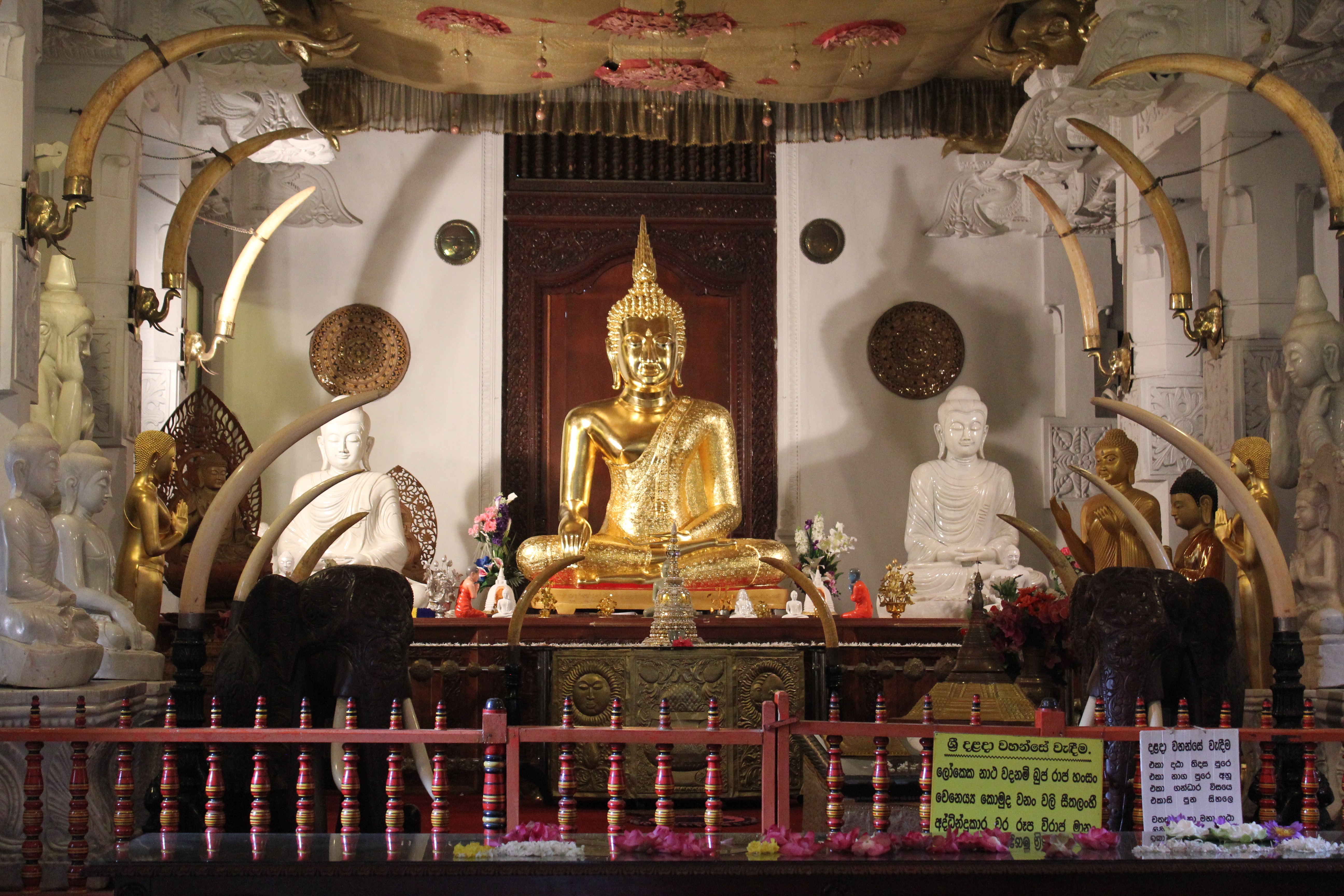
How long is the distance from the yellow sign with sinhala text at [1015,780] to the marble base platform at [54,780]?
7.12 ft

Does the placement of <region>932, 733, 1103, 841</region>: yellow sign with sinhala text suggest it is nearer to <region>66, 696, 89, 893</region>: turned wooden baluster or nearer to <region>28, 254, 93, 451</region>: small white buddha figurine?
<region>66, 696, 89, 893</region>: turned wooden baluster

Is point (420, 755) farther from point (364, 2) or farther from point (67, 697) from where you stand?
point (364, 2)

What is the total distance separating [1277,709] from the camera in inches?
153

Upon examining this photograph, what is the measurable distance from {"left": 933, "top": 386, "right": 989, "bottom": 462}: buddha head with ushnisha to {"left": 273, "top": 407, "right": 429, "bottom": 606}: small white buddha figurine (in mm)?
2925

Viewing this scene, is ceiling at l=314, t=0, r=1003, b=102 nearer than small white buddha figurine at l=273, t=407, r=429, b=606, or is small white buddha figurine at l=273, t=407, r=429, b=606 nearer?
ceiling at l=314, t=0, r=1003, b=102

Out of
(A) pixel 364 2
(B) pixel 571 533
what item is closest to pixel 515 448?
(B) pixel 571 533

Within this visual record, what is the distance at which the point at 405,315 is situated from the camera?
953cm

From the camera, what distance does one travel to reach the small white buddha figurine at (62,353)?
5.61 meters

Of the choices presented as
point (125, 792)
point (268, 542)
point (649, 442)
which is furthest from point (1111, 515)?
point (125, 792)

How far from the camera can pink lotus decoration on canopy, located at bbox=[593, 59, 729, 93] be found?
7758mm

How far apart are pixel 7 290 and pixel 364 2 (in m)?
2.76

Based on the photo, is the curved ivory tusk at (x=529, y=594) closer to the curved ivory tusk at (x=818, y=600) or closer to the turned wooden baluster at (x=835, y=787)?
the curved ivory tusk at (x=818, y=600)

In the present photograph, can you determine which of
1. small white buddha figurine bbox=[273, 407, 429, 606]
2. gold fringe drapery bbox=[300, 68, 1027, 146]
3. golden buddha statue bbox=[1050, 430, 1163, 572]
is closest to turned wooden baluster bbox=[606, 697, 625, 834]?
golden buddha statue bbox=[1050, 430, 1163, 572]

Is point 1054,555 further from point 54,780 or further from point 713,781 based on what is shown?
point 54,780
